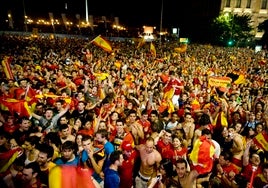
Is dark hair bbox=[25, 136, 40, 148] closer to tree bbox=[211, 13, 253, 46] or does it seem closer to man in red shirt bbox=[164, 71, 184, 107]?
man in red shirt bbox=[164, 71, 184, 107]

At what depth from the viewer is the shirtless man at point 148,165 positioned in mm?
4985

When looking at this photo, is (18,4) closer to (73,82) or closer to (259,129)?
(73,82)

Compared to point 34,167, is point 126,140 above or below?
below

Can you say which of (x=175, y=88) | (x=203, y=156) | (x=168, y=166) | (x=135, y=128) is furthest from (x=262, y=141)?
(x=175, y=88)

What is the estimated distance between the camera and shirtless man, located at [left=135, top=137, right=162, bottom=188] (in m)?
4.98

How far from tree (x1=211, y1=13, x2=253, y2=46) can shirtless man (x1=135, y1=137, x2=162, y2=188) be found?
4844cm

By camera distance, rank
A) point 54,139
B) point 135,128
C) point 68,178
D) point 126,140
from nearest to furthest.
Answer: point 68,178, point 54,139, point 126,140, point 135,128

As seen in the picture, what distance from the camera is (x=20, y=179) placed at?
4109mm

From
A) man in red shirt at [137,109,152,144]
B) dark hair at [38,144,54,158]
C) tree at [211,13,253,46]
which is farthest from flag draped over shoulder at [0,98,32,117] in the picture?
tree at [211,13,253,46]

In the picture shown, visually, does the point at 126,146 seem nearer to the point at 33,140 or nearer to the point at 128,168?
the point at 128,168

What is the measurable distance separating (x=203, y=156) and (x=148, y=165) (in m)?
1.00

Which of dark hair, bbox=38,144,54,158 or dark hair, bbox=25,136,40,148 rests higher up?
dark hair, bbox=38,144,54,158

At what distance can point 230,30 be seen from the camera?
168 ft

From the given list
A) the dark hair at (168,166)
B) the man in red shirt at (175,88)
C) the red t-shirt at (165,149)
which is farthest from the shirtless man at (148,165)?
the man in red shirt at (175,88)
